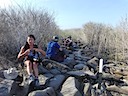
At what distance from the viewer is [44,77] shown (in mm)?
9500

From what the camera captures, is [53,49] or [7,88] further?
[53,49]

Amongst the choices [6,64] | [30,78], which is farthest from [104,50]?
[30,78]

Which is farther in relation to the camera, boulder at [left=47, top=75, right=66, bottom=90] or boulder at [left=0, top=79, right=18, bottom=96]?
boulder at [left=47, top=75, right=66, bottom=90]

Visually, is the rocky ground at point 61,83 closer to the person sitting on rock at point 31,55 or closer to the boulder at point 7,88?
the boulder at point 7,88

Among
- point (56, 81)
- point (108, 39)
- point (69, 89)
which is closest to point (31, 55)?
point (56, 81)

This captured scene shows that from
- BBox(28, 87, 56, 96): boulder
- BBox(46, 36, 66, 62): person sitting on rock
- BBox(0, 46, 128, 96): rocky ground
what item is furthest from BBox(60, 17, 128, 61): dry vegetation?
BBox(28, 87, 56, 96): boulder

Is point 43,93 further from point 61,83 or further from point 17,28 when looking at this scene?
point 17,28

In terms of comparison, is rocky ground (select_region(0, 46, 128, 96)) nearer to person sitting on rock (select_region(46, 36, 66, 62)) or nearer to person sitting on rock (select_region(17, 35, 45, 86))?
person sitting on rock (select_region(17, 35, 45, 86))

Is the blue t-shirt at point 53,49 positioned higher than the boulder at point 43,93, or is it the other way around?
the blue t-shirt at point 53,49

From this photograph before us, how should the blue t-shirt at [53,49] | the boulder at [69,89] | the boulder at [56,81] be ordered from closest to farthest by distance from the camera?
the boulder at [69,89]
the boulder at [56,81]
the blue t-shirt at [53,49]

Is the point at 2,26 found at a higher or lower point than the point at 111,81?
higher

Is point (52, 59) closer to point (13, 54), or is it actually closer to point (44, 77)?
point (13, 54)

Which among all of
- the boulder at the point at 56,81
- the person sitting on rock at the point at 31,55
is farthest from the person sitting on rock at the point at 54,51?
the person sitting on rock at the point at 31,55

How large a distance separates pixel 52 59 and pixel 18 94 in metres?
4.49
